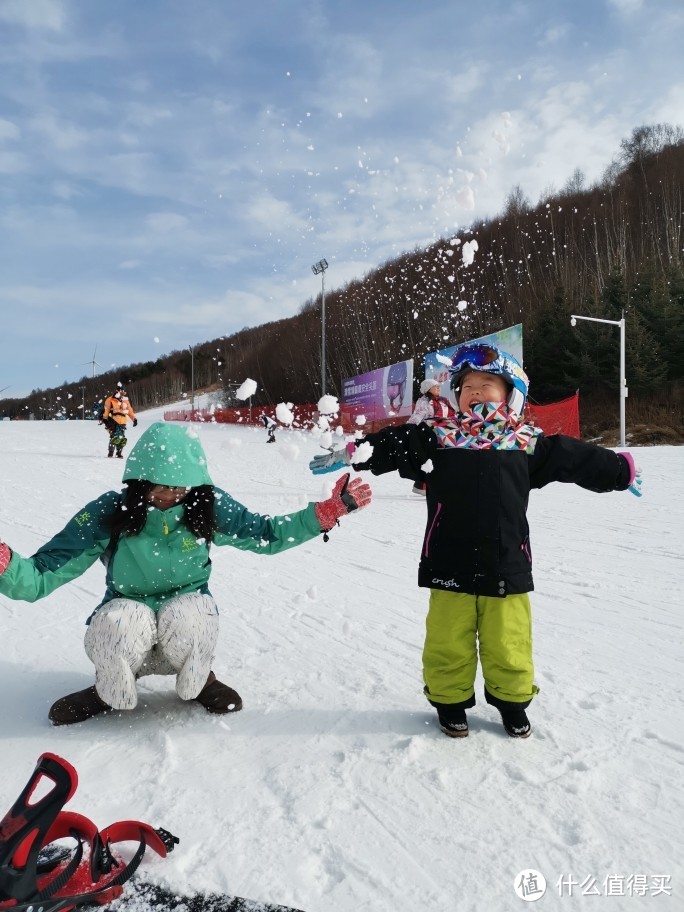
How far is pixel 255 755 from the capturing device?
223 cm

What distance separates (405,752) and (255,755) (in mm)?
528

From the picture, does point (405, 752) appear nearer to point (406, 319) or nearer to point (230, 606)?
point (230, 606)

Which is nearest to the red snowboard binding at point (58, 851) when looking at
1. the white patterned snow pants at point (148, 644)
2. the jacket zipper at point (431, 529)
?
the white patterned snow pants at point (148, 644)

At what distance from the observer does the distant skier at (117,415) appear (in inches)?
564

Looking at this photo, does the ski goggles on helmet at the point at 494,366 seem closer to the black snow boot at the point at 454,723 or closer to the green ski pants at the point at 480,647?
the green ski pants at the point at 480,647

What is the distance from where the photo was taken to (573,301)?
31.7 m

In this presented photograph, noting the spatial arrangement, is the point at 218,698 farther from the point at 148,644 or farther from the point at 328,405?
the point at 328,405

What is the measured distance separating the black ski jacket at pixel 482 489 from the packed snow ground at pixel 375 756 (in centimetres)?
55

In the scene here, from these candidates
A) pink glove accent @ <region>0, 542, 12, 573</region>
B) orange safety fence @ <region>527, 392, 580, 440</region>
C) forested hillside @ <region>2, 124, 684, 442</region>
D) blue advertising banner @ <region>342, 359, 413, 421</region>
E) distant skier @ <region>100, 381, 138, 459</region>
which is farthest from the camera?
forested hillside @ <region>2, 124, 684, 442</region>

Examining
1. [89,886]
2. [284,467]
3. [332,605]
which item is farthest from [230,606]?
[284,467]

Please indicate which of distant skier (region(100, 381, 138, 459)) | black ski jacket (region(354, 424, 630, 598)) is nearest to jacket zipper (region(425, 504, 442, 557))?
black ski jacket (region(354, 424, 630, 598))

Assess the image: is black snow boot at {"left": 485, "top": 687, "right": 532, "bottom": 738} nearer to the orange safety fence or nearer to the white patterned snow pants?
the white patterned snow pants

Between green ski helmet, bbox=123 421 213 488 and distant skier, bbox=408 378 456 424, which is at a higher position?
distant skier, bbox=408 378 456 424

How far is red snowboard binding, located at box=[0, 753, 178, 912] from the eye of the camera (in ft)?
4.76
